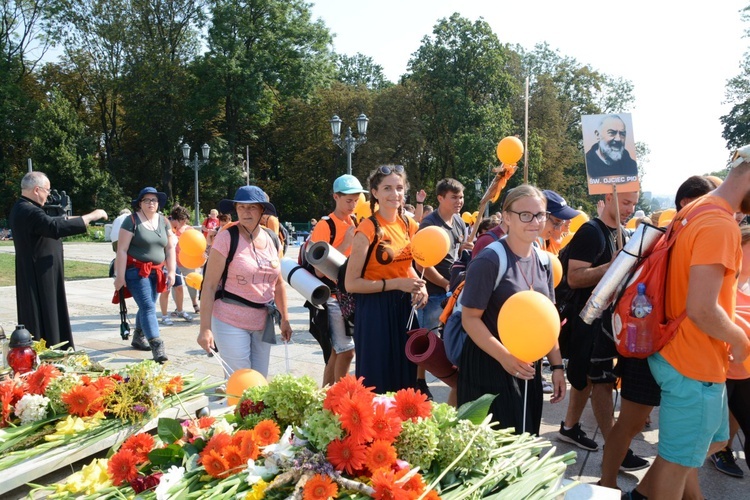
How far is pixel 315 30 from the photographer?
40969 millimetres

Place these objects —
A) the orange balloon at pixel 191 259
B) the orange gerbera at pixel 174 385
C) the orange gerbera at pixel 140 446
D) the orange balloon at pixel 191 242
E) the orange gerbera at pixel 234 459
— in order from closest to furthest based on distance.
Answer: the orange gerbera at pixel 234 459 < the orange gerbera at pixel 140 446 < the orange gerbera at pixel 174 385 < the orange balloon at pixel 191 242 < the orange balloon at pixel 191 259

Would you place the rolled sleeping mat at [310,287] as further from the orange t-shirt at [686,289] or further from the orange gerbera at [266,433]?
the orange t-shirt at [686,289]

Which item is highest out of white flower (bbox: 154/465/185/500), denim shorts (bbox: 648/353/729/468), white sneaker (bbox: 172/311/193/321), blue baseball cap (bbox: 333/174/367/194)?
blue baseball cap (bbox: 333/174/367/194)

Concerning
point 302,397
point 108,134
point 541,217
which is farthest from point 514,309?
point 108,134

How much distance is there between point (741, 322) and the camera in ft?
9.58

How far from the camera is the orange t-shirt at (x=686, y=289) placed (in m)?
2.40

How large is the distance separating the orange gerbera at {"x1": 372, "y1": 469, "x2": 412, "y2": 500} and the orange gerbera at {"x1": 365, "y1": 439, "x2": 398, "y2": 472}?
1.9 inches

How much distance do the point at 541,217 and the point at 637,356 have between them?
790 mm

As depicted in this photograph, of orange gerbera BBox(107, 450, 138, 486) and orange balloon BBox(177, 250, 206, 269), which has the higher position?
orange balloon BBox(177, 250, 206, 269)

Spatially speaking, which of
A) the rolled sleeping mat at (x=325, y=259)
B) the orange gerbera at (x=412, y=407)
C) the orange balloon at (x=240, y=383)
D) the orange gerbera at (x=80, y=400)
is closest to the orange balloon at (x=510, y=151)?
the rolled sleeping mat at (x=325, y=259)

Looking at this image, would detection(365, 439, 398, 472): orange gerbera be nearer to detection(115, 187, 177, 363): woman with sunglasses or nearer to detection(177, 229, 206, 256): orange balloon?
detection(177, 229, 206, 256): orange balloon

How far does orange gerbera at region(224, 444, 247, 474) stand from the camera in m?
1.75

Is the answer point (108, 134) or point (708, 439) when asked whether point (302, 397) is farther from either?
point (108, 134)

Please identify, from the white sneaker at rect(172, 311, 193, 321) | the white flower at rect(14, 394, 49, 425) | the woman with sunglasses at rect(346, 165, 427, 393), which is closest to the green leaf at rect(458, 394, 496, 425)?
the woman with sunglasses at rect(346, 165, 427, 393)
